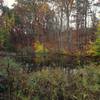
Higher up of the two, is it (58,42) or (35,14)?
(35,14)

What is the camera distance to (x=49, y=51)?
14.5m

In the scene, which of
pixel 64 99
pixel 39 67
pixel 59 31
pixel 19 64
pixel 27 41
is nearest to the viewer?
pixel 64 99

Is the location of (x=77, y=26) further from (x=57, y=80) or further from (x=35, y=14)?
(x=57, y=80)

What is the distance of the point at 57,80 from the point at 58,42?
55.2 ft

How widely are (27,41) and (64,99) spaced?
16.2m

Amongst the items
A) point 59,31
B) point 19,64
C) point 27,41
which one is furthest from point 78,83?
point 59,31

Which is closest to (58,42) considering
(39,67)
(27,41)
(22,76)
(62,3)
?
(27,41)

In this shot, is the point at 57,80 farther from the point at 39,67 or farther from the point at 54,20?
the point at 54,20

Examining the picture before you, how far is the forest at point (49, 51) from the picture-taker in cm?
643

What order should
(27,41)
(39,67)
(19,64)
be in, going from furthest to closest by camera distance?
(27,41)
(39,67)
(19,64)

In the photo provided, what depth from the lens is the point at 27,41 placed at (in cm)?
2231

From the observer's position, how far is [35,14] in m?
27.6

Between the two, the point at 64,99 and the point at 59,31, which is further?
the point at 59,31

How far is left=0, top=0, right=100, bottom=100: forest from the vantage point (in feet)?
21.1
